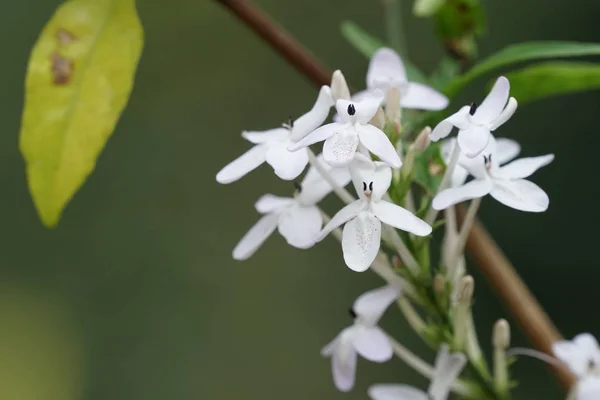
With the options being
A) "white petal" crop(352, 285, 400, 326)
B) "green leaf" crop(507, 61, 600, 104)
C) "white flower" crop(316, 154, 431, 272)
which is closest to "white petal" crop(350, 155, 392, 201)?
"white flower" crop(316, 154, 431, 272)

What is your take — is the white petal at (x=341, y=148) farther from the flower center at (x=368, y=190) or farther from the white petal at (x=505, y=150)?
the white petal at (x=505, y=150)

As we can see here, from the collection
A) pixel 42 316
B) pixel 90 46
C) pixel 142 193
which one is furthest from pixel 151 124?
pixel 90 46

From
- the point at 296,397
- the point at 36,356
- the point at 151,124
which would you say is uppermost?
the point at 151,124

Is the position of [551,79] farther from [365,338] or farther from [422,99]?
[365,338]

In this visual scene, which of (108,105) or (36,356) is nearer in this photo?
(108,105)

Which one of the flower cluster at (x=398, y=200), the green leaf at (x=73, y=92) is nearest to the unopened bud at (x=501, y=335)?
the flower cluster at (x=398, y=200)

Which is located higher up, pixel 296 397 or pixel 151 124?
pixel 151 124

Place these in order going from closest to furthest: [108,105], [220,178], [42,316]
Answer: [220,178]
[108,105]
[42,316]

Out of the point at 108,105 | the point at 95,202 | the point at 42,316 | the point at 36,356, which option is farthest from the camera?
the point at 95,202

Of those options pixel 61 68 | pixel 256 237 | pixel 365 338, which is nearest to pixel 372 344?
pixel 365 338

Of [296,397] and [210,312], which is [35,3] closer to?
[210,312]
